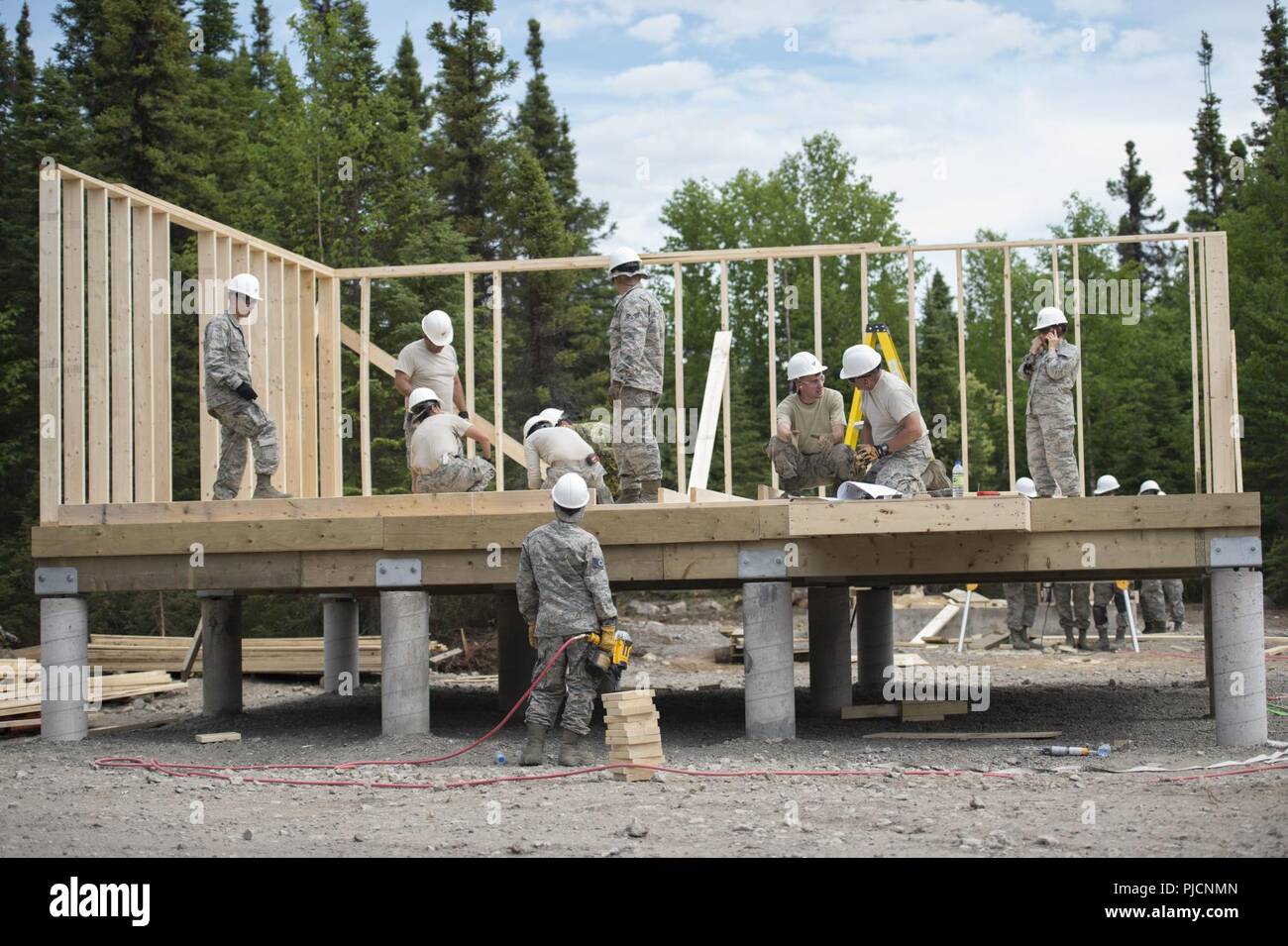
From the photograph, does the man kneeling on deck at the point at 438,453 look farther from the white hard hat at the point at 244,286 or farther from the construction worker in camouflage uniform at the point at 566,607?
the construction worker in camouflage uniform at the point at 566,607

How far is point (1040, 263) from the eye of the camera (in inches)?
1980

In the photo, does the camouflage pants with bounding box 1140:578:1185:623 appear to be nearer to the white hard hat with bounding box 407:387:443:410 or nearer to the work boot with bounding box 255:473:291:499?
the white hard hat with bounding box 407:387:443:410

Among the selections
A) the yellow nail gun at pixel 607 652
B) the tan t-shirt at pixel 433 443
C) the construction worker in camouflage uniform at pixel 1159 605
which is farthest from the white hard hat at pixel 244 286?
the construction worker in camouflage uniform at pixel 1159 605

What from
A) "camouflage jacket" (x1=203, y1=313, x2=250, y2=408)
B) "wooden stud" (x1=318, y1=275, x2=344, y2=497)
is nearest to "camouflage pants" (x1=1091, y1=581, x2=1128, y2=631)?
"wooden stud" (x1=318, y1=275, x2=344, y2=497)

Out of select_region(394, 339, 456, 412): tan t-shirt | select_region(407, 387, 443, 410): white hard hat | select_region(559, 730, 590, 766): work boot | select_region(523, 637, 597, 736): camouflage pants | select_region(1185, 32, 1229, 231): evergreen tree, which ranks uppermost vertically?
select_region(1185, 32, 1229, 231): evergreen tree

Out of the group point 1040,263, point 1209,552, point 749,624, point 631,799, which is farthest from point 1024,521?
point 1040,263

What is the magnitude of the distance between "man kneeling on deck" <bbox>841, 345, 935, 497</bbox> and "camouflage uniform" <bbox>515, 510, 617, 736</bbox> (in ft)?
7.96

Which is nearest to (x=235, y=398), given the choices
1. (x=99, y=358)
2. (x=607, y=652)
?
(x=99, y=358)

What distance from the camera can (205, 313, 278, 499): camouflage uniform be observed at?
36.6ft

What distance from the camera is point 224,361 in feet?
36.7

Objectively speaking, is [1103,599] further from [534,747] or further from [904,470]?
[534,747]

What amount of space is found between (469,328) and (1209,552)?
6848 mm

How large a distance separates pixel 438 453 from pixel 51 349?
324 centimetres

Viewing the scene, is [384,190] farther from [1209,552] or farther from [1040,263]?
[1040,263]
